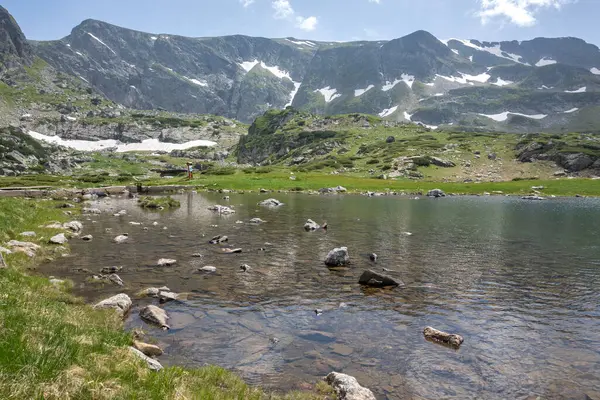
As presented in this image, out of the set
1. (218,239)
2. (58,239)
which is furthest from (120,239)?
(218,239)

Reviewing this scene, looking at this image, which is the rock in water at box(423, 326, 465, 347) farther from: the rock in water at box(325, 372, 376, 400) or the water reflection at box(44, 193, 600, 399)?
the rock in water at box(325, 372, 376, 400)

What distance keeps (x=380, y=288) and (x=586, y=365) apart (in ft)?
31.7

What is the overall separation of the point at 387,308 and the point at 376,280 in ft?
12.1

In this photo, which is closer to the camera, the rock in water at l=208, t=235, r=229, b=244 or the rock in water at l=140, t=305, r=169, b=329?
the rock in water at l=140, t=305, r=169, b=329

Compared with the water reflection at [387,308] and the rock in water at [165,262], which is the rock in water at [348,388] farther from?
the rock in water at [165,262]

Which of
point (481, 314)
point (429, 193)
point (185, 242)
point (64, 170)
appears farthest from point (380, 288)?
point (64, 170)

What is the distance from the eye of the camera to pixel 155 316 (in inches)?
589

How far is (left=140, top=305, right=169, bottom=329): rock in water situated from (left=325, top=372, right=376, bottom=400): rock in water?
24.2 ft

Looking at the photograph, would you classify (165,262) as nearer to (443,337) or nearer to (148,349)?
(148,349)

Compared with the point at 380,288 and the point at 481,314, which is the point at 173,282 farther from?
the point at 481,314

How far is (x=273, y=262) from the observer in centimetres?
2611

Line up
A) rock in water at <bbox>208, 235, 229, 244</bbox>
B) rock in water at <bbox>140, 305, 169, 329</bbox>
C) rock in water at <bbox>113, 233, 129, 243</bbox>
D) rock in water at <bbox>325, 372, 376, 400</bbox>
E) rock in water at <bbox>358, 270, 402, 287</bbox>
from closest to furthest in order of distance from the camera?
rock in water at <bbox>325, 372, 376, 400</bbox>
rock in water at <bbox>140, 305, 169, 329</bbox>
rock in water at <bbox>358, 270, 402, 287</bbox>
rock in water at <bbox>113, 233, 129, 243</bbox>
rock in water at <bbox>208, 235, 229, 244</bbox>

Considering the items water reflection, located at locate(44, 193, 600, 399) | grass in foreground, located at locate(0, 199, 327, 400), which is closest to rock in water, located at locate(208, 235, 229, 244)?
water reflection, located at locate(44, 193, 600, 399)

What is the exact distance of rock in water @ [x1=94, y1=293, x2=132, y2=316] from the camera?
1546cm
